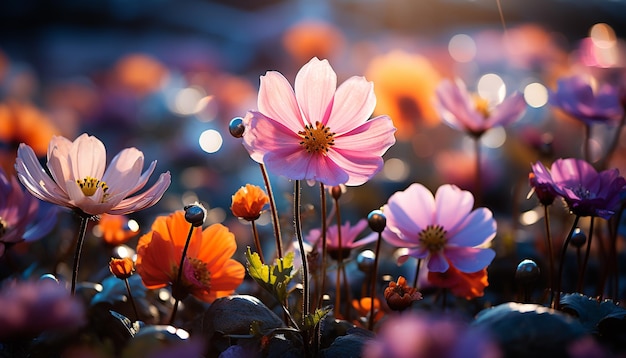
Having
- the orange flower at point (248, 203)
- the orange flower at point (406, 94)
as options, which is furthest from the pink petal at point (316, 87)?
the orange flower at point (406, 94)

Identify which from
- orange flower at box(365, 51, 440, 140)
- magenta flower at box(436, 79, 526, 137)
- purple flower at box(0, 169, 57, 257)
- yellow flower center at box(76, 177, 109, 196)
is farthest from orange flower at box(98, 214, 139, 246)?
orange flower at box(365, 51, 440, 140)

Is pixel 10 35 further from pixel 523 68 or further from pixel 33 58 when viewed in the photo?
pixel 523 68

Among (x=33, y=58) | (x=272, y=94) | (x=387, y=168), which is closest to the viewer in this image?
(x=272, y=94)

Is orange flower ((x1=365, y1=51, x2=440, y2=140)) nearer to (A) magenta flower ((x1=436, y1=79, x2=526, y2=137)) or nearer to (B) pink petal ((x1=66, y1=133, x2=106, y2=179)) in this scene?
(A) magenta flower ((x1=436, y1=79, x2=526, y2=137))

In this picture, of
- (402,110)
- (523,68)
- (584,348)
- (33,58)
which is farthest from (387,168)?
(33,58)

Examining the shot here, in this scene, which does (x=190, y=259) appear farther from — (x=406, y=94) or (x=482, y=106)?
(x=406, y=94)

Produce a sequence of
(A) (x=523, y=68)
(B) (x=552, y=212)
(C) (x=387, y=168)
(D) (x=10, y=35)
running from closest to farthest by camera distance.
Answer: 1. (B) (x=552, y=212)
2. (C) (x=387, y=168)
3. (A) (x=523, y=68)
4. (D) (x=10, y=35)
